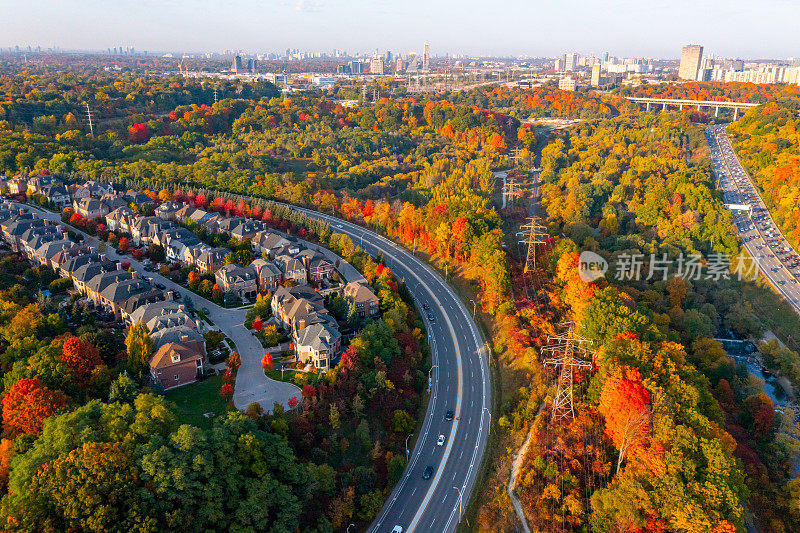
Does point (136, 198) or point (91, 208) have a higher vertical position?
point (136, 198)

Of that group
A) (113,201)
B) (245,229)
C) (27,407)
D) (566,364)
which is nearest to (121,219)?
(113,201)

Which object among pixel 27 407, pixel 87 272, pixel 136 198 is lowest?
pixel 27 407

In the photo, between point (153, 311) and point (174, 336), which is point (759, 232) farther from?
point (153, 311)

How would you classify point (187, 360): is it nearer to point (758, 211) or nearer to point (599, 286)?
point (599, 286)

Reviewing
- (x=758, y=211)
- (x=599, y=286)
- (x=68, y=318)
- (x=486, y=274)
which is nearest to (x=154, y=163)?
(x=68, y=318)

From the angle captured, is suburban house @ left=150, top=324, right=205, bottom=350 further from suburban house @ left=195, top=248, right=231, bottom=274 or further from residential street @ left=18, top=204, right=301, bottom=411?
suburban house @ left=195, top=248, right=231, bottom=274

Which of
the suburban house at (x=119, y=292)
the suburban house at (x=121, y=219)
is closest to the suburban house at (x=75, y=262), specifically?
the suburban house at (x=119, y=292)

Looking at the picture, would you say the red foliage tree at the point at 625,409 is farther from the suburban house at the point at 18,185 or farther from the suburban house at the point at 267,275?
the suburban house at the point at 18,185
